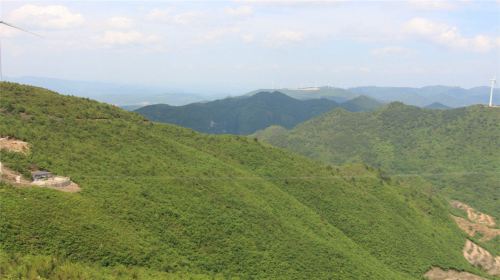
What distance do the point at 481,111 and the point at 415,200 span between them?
101m

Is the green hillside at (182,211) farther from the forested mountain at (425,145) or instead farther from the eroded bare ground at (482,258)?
the forested mountain at (425,145)

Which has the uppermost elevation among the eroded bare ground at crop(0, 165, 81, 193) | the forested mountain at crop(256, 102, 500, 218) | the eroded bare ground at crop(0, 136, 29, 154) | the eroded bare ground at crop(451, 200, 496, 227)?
the eroded bare ground at crop(0, 136, 29, 154)

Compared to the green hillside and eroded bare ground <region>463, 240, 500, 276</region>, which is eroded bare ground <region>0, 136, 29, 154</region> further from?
eroded bare ground <region>463, 240, 500, 276</region>

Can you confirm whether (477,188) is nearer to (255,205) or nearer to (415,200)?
(415,200)

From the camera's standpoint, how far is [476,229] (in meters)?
92.7

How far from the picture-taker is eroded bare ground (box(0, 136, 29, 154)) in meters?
38.3

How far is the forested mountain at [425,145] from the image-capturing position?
133 m

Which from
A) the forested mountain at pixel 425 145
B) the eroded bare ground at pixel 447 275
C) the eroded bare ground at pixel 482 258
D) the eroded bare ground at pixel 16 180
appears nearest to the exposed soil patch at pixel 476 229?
the eroded bare ground at pixel 482 258

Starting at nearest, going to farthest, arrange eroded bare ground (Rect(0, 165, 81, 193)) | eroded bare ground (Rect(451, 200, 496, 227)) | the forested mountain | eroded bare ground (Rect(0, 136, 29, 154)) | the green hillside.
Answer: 1. the green hillside
2. eroded bare ground (Rect(0, 165, 81, 193))
3. eroded bare ground (Rect(0, 136, 29, 154))
4. eroded bare ground (Rect(451, 200, 496, 227))
5. the forested mountain

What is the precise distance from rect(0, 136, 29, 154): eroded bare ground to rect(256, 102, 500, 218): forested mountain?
118305 mm

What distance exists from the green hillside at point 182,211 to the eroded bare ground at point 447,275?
3.79ft

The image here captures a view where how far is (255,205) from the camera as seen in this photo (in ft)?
163

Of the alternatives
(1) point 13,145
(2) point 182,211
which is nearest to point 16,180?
(1) point 13,145

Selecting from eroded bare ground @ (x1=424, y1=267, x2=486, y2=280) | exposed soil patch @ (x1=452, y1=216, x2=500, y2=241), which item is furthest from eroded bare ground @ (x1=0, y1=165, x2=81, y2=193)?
exposed soil patch @ (x1=452, y1=216, x2=500, y2=241)
